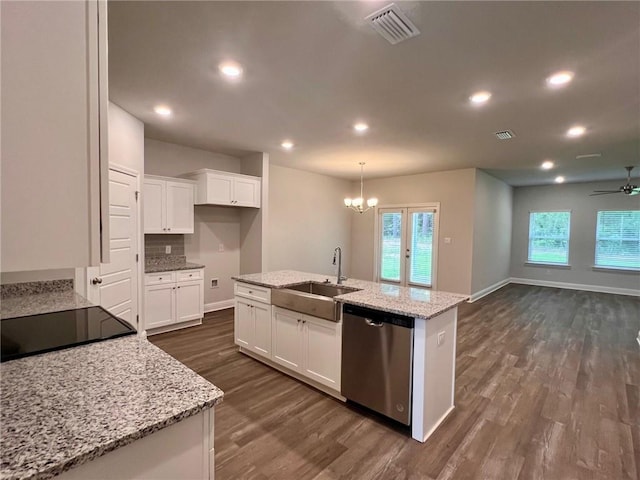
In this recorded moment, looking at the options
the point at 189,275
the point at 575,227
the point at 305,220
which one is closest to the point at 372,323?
the point at 189,275

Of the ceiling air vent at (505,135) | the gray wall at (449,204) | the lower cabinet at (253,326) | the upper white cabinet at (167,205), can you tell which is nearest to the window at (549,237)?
the gray wall at (449,204)

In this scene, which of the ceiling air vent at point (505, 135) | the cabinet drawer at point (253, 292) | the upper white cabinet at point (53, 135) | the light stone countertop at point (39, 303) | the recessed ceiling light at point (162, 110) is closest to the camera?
the upper white cabinet at point (53, 135)

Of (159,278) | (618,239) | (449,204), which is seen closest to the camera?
(159,278)

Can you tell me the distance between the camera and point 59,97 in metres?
0.71

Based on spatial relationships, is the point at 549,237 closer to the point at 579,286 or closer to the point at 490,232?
the point at 579,286

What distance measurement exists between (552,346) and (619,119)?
2804 mm

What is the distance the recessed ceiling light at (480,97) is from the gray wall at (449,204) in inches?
135

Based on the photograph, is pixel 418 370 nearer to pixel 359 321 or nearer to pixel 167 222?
pixel 359 321

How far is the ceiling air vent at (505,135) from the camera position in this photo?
12.9ft

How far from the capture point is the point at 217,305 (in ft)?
17.9

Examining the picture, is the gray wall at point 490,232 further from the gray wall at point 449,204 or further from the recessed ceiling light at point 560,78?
the recessed ceiling light at point 560,78

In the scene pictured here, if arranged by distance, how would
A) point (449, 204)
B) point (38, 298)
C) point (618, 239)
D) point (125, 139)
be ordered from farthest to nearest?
point (618, 239) < point (449, 204) < point (125, 139) < point (38, 298)

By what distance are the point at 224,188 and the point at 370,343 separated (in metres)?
3.46

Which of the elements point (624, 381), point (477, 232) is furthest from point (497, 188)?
point (624, 381)
